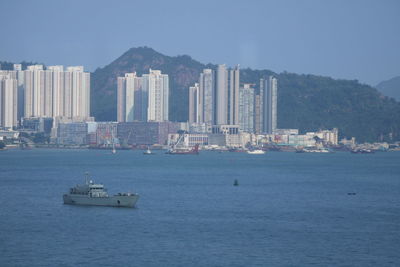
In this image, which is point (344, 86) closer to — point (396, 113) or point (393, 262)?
point (396, 113)

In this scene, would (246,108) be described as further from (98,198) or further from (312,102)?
(98,198)

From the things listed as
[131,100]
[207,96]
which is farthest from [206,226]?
[131,100]

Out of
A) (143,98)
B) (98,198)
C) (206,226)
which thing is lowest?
(206,226)

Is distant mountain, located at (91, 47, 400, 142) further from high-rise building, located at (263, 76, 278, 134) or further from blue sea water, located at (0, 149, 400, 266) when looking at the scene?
blue sea water, located at (0, 149, 400, 266)

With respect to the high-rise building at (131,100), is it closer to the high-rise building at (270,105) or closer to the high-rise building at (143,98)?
the high-rise building at (143,98)

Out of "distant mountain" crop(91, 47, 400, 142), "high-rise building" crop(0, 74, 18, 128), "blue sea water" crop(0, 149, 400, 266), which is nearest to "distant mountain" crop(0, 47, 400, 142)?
"distant mountain" crop(91, 47, 400, 142)

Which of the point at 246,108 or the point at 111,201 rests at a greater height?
the point at 246,108

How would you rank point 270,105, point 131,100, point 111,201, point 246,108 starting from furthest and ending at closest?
point 131,100, point 270,105, point 246,108, point 111,201
